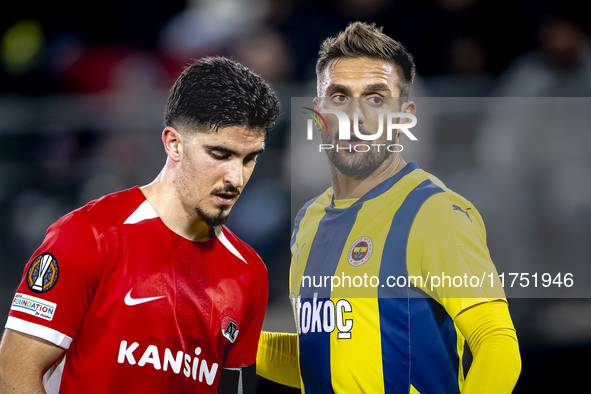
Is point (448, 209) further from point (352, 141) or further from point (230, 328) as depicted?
point (230, 328)

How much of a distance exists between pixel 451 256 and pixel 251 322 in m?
0.92

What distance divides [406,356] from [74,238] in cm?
130

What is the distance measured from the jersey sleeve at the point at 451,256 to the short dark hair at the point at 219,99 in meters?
0.75

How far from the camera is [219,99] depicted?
1.97 meters

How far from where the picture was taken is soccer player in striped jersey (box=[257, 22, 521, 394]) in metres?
1.87

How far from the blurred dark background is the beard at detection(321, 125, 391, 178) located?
0.41 m

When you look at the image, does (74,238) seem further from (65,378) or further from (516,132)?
(516,132)

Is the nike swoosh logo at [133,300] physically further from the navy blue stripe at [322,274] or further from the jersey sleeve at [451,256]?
the jersey sleeve at [451,256]

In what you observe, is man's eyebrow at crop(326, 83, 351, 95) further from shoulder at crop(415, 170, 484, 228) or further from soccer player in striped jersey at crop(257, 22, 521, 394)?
shoulder at crop(415, 170, 484, 228)

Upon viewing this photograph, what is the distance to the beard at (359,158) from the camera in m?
2.27

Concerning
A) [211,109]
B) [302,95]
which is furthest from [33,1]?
[211,109]

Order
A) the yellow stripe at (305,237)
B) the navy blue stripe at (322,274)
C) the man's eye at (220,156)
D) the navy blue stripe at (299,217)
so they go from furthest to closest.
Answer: the navy blue stripe at (299,217) → the yellow stripe at (305,237) → the navy blue stripe at (322,274) → the man's eye at (220,156)

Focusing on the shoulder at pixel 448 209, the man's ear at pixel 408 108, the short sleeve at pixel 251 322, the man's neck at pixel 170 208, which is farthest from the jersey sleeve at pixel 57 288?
the man's ear at pixel 408 108

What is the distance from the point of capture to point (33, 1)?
14.9ft
